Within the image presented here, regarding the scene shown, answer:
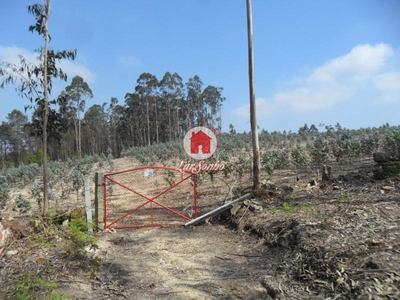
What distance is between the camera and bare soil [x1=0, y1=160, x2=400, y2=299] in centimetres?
328

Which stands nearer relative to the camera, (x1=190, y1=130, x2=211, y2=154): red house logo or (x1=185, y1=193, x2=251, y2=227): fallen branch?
(x1=185, y1=193, x2=251, y2=227): fallen branch

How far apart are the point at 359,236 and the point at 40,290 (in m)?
3.90

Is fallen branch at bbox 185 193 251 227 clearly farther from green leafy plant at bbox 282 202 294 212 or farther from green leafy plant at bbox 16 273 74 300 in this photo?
green leafy plant at bbox 16 273 74 300

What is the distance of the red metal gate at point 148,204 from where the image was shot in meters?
6.87

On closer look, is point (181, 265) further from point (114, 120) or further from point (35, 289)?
point (114, 120)

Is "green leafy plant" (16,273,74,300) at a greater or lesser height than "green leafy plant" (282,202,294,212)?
lesser

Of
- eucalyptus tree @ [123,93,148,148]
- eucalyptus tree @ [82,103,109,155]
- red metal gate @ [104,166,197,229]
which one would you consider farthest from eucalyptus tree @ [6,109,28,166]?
red metal gate @ [104,166,197,229]

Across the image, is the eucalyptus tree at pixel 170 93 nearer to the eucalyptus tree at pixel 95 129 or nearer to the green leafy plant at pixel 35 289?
the eucalyptus tree at pixel 95 129

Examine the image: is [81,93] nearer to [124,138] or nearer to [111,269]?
[124,138]

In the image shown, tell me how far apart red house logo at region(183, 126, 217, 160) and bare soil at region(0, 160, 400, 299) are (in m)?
1.55

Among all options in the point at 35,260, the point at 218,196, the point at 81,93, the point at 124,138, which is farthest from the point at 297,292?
the point at 124,138

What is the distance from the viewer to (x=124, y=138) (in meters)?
62.2

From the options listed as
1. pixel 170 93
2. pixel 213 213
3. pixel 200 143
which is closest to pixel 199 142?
pixel 200 143

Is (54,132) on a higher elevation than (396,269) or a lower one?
higher
